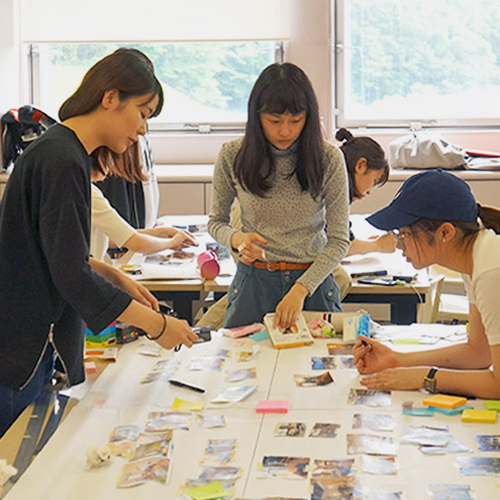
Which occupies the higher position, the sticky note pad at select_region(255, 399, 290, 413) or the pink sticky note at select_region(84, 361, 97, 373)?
the pink sticky note at select_region(84, 361, 97, 373)

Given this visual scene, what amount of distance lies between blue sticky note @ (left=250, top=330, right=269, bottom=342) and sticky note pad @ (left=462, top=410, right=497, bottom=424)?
76 centimetres

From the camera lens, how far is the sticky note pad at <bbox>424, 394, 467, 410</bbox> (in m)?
2.03

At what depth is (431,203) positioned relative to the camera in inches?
81.6

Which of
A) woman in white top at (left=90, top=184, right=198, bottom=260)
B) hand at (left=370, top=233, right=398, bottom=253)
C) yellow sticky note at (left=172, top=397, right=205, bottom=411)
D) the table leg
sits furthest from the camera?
hand at (left=370, top=233, right=398, bottom=253)

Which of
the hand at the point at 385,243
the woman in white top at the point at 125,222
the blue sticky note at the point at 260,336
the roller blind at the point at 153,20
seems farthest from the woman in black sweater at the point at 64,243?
the roller blind at the point at 153,20

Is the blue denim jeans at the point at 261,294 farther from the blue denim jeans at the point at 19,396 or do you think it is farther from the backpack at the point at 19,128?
the backpack at the point at 19,128

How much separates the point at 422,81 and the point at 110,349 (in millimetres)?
4145

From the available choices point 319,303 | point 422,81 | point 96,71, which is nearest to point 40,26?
point 422,81

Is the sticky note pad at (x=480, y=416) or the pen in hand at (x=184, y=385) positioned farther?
the pen in hand at (x=184, y=385)

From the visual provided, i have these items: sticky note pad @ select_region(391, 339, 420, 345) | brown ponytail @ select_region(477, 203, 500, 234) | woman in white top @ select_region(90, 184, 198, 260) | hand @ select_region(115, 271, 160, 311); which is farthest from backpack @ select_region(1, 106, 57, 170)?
brown ponytail @ select_region(477, 203, 500, 234)

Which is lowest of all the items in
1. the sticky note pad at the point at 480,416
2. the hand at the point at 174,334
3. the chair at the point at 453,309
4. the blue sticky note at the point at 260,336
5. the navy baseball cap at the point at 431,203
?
the chair at the point at 453,309

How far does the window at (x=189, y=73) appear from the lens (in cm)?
610

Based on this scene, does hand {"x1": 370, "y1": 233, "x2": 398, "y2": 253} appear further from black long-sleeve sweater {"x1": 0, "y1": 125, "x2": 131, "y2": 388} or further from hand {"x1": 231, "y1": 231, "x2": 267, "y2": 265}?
black long-sleeve sweater {"x1": 0, "y1": 125, "x2": 131, "y2": 388}

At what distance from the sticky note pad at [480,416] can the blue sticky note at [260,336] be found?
2.51 feet
